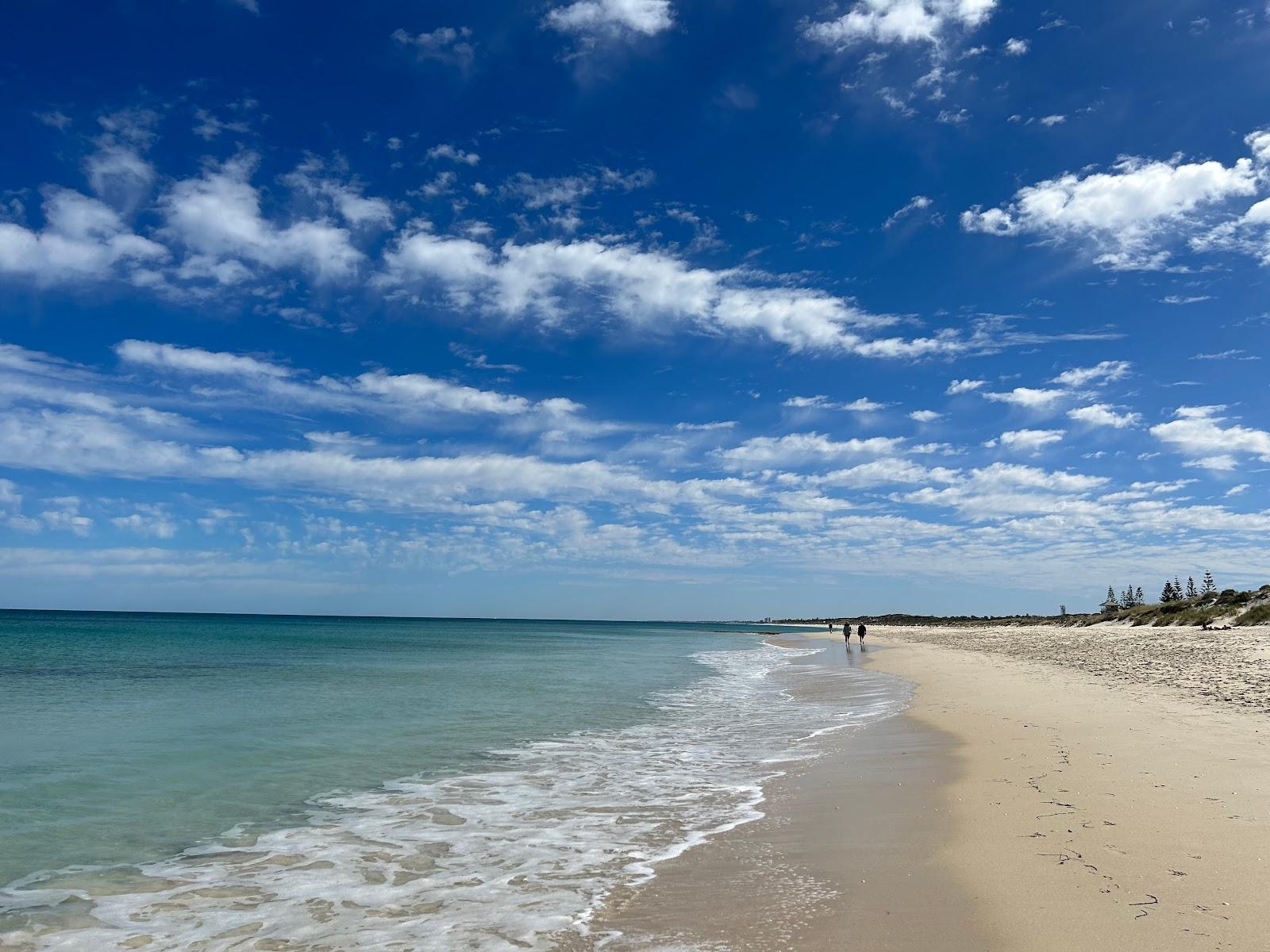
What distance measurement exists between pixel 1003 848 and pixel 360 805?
7771 mm

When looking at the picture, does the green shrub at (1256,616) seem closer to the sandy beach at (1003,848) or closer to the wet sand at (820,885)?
the sandy beach at (1003,848)

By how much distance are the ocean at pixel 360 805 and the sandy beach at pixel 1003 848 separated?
2.71ft

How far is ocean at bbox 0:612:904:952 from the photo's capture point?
243 inches


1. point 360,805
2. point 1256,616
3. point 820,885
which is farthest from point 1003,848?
point 1256,616

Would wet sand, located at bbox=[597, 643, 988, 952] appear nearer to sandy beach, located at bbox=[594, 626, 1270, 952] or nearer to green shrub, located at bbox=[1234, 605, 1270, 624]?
sandy beach, located at bbox=[594, 626, 1270, 952]

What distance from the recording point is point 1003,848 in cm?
698

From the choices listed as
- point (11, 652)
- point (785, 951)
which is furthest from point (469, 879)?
point (11, 652)

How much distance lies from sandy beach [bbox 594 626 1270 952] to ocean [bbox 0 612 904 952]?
0.83 meters

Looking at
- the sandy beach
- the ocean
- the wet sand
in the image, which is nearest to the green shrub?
the ocean

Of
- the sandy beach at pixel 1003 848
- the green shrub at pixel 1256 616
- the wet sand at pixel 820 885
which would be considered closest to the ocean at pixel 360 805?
the wet sand at pixel 820 885

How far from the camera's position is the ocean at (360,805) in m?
6.18

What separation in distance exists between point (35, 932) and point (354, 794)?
4.67 m

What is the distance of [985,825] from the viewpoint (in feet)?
25.4

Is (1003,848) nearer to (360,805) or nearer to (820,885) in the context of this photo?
(820,885)
